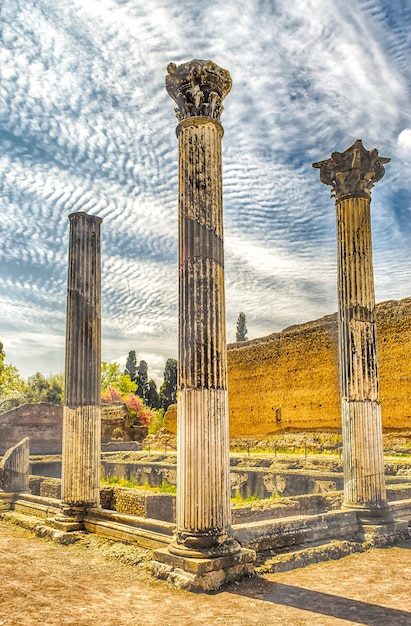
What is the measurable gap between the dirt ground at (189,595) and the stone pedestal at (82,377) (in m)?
1.57

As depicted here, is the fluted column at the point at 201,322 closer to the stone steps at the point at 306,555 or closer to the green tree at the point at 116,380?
the stone steps at the point at 306,555

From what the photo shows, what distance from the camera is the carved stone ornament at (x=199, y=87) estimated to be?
6.34m

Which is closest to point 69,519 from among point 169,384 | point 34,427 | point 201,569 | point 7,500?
point 7,500

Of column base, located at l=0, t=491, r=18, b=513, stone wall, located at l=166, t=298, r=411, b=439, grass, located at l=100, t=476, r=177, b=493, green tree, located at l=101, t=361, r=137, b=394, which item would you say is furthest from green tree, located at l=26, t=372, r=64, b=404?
column base, located at l=0, t=491, r=18, b=513

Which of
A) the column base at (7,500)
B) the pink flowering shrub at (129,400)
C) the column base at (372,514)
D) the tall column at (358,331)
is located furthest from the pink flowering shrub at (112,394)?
the column base at (372,514)

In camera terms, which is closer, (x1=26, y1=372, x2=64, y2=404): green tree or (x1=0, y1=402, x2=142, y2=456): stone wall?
(x1=0, y1=402, x2=142, y2=456): stone wall

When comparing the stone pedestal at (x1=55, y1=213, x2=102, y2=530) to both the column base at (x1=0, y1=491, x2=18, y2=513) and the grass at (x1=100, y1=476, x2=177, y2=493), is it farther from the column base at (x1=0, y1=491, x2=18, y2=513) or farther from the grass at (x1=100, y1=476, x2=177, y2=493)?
the grass at (x1=100, y1=476, x2=177, y2=493)

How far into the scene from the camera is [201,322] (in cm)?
596

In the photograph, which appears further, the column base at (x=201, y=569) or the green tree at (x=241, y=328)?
the green tree at (x=241, y=328)

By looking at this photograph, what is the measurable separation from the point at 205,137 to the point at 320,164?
10.4 feet

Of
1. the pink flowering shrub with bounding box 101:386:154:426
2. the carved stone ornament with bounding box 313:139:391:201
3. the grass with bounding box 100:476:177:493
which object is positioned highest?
the carved stone ornament with bounding box 313:139:391:201

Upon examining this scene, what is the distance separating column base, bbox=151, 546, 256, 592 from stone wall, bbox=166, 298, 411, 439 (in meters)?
19.0

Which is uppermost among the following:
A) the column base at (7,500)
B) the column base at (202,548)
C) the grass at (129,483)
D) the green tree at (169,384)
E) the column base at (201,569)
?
the green tree at (169,384)

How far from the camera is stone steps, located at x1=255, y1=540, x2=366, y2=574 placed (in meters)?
6.01
